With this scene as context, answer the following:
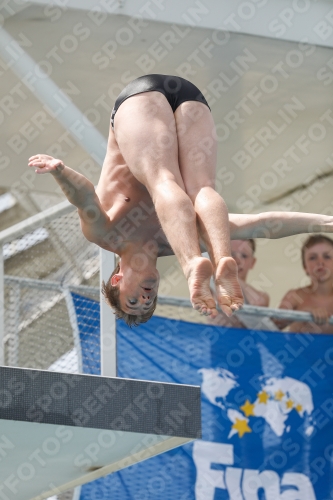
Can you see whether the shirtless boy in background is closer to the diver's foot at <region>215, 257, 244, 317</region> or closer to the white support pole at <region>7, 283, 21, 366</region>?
the white support pole at <region>7, 283, 21, 366</region>

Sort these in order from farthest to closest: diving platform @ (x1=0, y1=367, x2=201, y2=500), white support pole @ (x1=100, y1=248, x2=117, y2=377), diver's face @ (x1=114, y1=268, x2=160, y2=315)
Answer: white support pole @ (x1=100, y1=248, x2=117, y2=377)
diver's face @ (x1=114, y1=268, x2=160, y2=315)
diving platform @ (x1=0, y1=367, x2=201, y2=500)

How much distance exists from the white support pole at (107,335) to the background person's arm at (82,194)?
2.83 feet

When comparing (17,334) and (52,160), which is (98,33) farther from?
(52,160)

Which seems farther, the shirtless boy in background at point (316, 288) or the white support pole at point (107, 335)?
the shirtless boy in background at point (316, 288)

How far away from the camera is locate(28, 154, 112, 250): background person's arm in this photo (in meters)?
3.54

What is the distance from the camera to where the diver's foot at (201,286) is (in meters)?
3.16

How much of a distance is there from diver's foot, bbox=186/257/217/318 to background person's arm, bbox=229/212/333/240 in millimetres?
783

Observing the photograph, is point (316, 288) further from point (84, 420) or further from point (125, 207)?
point (84, 420)

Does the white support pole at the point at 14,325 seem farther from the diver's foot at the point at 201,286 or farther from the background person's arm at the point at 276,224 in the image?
the diver's foot at the point at 201,286

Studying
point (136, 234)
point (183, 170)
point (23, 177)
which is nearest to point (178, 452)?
point (136, 234)

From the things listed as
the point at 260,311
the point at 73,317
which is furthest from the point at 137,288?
the point at 260,311

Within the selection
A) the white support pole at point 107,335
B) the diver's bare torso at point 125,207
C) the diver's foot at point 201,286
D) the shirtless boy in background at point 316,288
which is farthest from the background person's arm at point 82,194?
the shirtless boy in background at point 316,288

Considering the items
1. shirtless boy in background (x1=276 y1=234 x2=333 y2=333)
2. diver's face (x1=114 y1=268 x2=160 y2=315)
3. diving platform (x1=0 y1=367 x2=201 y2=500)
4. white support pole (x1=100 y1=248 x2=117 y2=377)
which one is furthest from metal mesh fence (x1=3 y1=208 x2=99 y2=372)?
shirtless boy in background (x1=276 y1=234 x2=333 y2=333)

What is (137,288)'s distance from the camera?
407cm
